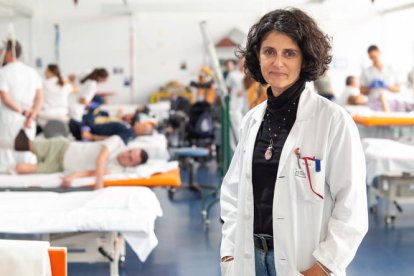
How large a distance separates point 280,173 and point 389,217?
3.20 metres

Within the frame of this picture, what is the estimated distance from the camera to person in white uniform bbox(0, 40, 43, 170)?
4480 millimetres

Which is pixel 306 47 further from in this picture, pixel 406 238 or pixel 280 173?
pixel 406 238

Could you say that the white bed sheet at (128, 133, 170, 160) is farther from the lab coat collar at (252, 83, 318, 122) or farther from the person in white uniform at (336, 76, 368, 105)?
the lab coat collar at (252, 83, 318, 122)

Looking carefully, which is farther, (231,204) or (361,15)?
(361,15)

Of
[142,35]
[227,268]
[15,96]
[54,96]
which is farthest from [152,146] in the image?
[142,35]

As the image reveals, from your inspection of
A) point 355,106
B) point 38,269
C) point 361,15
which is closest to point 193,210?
A: point 355,106

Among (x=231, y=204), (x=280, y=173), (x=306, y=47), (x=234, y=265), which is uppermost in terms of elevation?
(x=306, y=47)

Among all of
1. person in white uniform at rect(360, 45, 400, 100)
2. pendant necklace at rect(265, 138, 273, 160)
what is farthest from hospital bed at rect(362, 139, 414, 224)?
pendant necklace at rect(265, 138, 273, 160)

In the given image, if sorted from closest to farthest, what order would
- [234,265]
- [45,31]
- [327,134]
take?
1. [327,134]
2. [234,265]
3. [45,31]

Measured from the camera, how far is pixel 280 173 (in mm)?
1357

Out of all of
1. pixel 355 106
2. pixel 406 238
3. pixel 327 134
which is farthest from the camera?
pixel 355 106

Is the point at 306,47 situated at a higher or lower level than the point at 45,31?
lower

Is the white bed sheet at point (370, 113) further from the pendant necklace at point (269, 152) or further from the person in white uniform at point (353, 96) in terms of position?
the pendant necklace at point (269, 152)

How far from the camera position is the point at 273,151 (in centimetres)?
141
